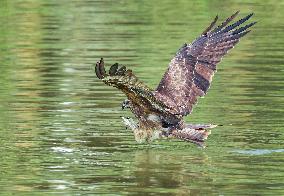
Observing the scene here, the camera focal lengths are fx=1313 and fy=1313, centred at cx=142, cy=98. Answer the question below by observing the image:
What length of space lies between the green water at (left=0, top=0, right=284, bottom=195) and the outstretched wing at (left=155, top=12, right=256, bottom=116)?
0.58 meters

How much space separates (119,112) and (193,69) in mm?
2613

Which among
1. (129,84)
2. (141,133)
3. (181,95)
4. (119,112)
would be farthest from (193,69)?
(119,112)

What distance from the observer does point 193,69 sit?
14.0 m

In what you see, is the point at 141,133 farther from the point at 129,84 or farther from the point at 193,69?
the point at 129,84

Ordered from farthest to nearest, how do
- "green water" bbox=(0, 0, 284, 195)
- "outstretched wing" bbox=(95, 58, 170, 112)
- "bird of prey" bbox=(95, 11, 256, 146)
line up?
"bird of prey" bbox=(95, 11, 256, 146) → "green water" bbox=(0, 0, 284, 195) → "outstretched wing" bbox=(95, 58, 170, 112)

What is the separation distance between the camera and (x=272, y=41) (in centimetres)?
2366

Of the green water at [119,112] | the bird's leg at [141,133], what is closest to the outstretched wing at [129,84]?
the bird's leg at [141,133]

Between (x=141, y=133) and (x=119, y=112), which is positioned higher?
(x=141, y=133)

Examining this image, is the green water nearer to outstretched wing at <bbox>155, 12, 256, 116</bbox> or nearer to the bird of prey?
the bird of prey

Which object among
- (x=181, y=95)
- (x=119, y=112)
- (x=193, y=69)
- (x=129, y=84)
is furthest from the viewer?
(x=119, y=112)

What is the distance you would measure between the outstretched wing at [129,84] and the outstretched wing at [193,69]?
0.47ft

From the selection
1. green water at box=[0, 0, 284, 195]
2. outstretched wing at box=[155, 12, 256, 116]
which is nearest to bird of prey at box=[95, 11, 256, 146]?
outstretched wing at box=[155, 12, 256, 116]

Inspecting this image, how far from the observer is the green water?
12.4 m

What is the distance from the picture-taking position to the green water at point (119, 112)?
1242 cm
